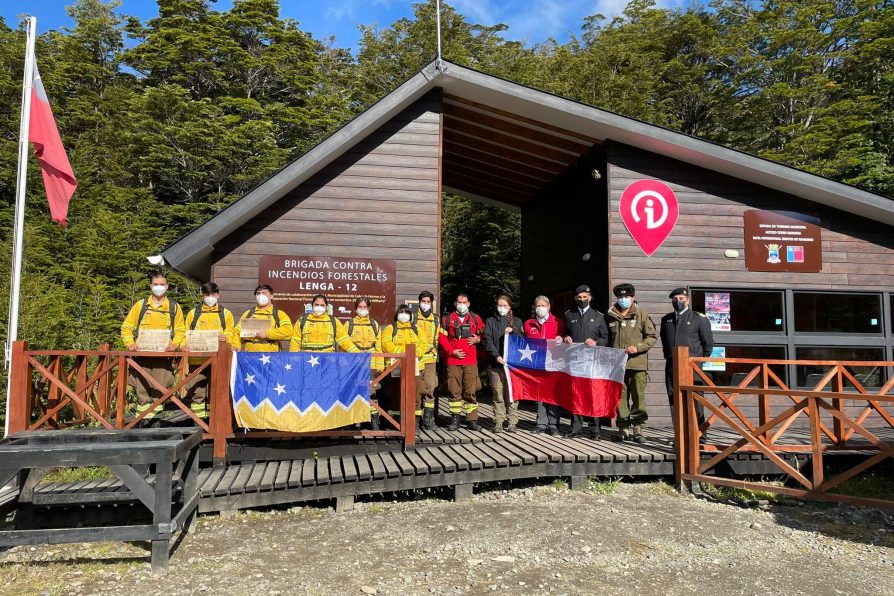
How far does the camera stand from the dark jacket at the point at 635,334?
6.94 m

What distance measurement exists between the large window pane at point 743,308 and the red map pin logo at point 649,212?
1027mm

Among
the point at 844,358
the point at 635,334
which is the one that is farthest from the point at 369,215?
the point at 844,358

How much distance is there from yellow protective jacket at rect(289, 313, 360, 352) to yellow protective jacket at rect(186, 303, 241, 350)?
757mm

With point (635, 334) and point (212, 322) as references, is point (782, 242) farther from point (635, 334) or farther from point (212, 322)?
point (212, 322)

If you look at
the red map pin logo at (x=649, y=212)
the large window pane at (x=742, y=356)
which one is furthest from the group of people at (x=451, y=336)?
the large window pane at (x=742, y=356)

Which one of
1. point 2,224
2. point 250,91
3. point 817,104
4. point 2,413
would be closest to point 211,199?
point 250,91

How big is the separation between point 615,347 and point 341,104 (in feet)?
76.3

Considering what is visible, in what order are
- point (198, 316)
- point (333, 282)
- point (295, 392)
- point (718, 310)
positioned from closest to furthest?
1. point (295, 392)
2. point (198, 316)
3. point (333, 282)
4. point (718, 310)

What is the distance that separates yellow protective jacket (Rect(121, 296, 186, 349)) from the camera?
661cm

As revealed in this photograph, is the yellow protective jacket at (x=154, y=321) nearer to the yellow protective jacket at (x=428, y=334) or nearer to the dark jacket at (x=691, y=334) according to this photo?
the yellow protective jacket at (x=428, y=334)

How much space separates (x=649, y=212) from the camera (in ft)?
29.0

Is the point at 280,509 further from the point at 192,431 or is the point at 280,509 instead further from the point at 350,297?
the point at 350,297

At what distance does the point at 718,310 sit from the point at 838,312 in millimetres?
1983

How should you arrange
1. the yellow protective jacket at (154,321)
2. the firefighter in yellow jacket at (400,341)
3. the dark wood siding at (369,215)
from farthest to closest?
the dark wood siding at (369,215), the firefighter in yellow jacket at (400,341), the yellow protective jacket at (154,321)
